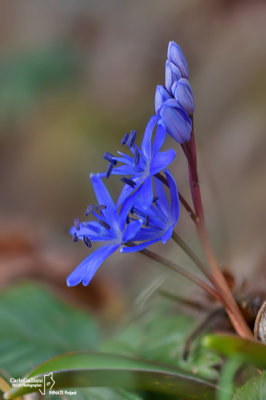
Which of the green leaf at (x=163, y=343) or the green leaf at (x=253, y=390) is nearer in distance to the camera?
the green leaf at (x=253, y=390)

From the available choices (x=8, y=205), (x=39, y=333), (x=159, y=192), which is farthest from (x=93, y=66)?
(x=159, y=192)

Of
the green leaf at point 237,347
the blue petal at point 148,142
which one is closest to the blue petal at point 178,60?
the blue petal at point 148,142

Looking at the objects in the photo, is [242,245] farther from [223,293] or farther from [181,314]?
[223,293]

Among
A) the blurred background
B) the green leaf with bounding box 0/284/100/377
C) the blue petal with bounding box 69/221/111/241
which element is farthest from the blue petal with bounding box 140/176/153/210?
the green leaf with bounding box 0/284/100/377

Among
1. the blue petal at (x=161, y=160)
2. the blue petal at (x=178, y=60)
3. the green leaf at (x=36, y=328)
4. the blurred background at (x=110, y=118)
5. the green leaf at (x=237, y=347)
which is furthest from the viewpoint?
the blurred background at (x=110, y=118)

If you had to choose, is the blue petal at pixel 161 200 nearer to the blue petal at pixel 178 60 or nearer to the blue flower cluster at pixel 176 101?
the blue flower cluster at pixel 176 101

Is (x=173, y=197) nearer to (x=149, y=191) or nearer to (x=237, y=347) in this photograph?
(x=149, y=191)
